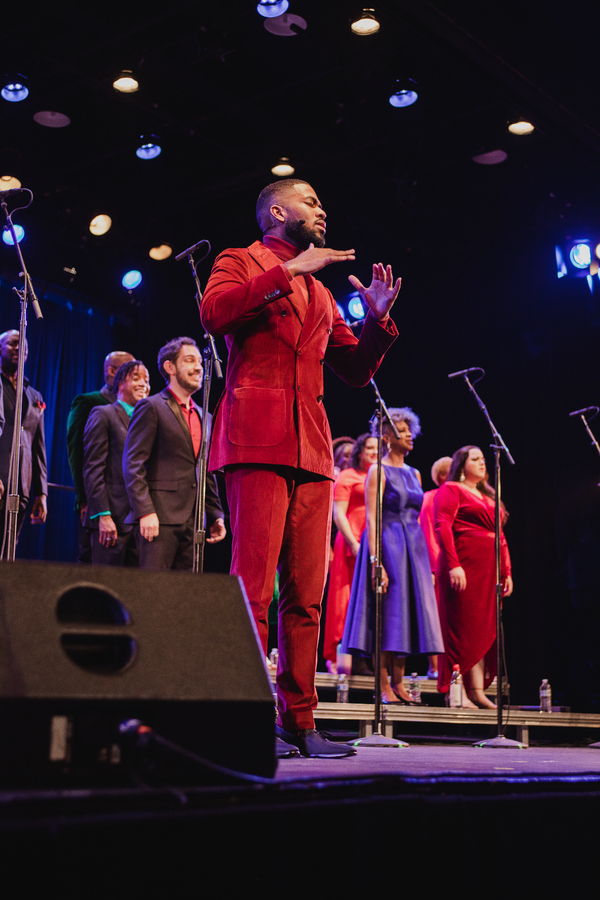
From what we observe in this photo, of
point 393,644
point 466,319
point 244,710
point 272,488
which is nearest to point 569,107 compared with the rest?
point 466,319

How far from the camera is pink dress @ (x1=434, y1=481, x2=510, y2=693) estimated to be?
6.46 meters

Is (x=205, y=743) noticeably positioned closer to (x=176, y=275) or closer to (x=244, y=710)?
(x=244, y=710)

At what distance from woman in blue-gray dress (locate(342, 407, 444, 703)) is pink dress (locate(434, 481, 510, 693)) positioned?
416 mm

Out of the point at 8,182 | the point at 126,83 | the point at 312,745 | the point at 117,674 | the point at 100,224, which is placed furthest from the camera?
the point at 100,224

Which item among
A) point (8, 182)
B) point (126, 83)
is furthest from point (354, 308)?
point (8, 182)

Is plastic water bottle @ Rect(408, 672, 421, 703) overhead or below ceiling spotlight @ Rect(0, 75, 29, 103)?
below

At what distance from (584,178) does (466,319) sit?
2.07 m

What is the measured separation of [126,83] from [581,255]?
4.08 metres

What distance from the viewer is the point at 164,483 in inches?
191

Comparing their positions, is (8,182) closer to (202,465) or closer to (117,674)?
(202,465)

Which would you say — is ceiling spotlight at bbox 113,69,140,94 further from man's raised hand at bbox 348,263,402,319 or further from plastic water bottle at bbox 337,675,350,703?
plastic water bottle at bbox 337,675,350,703

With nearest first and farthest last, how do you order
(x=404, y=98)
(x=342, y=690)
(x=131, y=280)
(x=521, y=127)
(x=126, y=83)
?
(x=342, y=690)
(x=126, y=83)
(x=404, y=98)
(x=521, y=127)
(x=131, y=280)

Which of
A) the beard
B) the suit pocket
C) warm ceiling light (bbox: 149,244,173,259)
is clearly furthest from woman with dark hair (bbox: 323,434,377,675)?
the suit pocket

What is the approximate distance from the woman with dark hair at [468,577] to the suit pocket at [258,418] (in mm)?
4057
